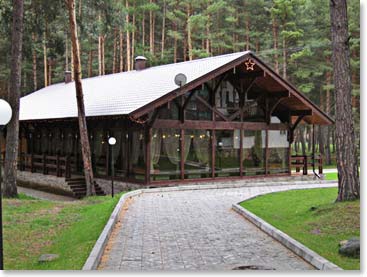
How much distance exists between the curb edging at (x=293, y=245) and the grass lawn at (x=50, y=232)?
261 centimetres

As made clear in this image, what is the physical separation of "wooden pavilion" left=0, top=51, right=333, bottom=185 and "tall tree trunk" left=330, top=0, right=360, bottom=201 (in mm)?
6065

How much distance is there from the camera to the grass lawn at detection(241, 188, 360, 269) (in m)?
6.07

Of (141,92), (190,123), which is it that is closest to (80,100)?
(141,92)

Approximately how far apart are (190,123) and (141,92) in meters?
1.90

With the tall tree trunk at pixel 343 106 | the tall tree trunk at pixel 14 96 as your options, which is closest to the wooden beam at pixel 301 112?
the tall tree trunk at pixel 343 106

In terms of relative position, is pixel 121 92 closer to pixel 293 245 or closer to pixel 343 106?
pixel 343 106

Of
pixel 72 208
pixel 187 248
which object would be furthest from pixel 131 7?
pixel 187 248

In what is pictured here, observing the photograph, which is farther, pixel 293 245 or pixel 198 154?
pixel 198 154

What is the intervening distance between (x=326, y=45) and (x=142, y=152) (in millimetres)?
10971

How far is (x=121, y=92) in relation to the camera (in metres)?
16.7

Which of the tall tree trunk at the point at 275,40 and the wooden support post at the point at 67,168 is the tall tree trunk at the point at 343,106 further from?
the wooden support post at the point at 67,168

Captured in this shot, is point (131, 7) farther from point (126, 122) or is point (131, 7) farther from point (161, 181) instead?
point (161, 181)

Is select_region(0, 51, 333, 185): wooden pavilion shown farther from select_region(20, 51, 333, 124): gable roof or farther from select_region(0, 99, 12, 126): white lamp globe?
select_region(0, 99, 12, 126): white lamp globe

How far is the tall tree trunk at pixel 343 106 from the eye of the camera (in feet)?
27.1
